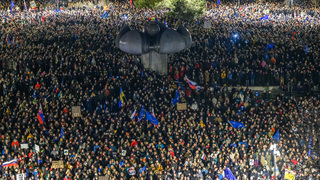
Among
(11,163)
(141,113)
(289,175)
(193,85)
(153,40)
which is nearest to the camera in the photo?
(289,175)

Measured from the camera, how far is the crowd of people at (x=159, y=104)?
98.5 feet

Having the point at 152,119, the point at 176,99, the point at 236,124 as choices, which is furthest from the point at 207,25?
the point at 152,119

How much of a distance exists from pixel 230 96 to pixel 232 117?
10.1 feet

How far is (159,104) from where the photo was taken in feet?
115

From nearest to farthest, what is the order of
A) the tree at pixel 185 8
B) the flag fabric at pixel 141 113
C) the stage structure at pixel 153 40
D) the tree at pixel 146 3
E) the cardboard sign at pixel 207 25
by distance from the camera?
the flag fabric at pixel 141 113
the stage structure at pixel 153 40
the cardboard sign at pixel 207 25
the tree at pixel 185 8
the tree at pixel 146 3

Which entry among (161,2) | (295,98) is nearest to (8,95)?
(295,98)

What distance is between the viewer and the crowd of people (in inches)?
1182

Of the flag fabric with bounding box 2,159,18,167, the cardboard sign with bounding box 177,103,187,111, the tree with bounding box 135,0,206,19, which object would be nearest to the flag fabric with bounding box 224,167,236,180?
the cardboard sign with bounding box 177,103,187,111

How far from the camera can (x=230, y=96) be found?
37.2 meters

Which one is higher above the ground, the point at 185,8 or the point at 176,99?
the point at 185,8

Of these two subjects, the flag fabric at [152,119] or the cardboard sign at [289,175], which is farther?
the flag fabric at [152,119]

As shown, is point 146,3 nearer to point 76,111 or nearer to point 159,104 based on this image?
point 159,104

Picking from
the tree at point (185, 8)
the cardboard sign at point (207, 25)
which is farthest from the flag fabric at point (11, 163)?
the tree at point (185, 8)

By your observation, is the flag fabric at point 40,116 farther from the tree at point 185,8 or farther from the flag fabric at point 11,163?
the tree at point 185,8
